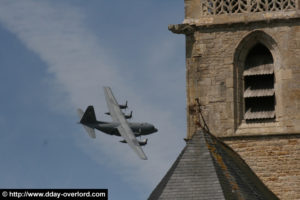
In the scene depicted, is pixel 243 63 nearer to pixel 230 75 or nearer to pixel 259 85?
pixel 230 75

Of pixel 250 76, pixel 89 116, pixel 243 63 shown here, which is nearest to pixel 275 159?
pixel 250 76

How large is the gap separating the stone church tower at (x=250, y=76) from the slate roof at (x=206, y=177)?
7.87 feet

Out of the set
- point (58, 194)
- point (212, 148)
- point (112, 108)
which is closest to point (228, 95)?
point (212, 148)

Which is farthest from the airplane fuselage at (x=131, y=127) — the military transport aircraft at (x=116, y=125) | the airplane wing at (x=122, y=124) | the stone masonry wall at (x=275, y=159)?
the stone masonry wall at (x=275, y=159)

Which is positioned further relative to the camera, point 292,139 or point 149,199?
point 292,139

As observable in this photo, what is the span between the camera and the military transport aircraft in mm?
39906

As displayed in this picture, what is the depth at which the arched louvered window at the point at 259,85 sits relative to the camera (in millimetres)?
27672

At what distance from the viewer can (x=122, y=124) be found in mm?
41844

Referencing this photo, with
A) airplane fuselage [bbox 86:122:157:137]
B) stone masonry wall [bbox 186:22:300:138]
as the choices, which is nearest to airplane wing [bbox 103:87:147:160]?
airplane fuselage [bbox 86:122:157:137]

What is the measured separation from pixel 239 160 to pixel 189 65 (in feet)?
9.49

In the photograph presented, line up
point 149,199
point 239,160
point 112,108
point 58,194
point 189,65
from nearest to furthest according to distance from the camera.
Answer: point 58,194, point 149,199, point 239,160, point 189,65, point 112,108

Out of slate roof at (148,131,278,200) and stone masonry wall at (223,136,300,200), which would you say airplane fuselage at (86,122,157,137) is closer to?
stone masonry wall at (223,136,300,200)

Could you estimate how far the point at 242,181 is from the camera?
23859 millimetres

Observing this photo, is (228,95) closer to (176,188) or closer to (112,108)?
(176,188)
